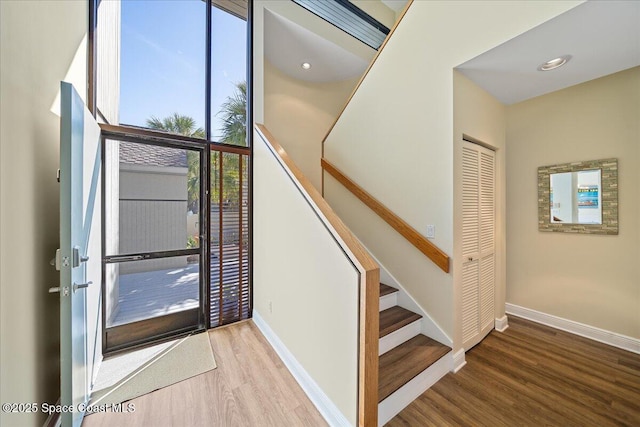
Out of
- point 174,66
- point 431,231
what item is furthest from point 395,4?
point 431,231

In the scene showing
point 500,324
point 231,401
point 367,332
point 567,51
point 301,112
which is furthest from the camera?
point 301,112

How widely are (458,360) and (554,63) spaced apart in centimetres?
268

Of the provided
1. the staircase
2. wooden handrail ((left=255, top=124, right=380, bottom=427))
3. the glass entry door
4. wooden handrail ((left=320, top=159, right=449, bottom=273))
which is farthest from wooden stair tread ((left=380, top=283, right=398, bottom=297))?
the glass entry door

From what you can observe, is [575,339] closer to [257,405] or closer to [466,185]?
[466,185]

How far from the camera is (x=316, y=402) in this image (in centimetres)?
165

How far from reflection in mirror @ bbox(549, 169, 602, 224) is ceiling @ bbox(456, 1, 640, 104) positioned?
3.29 ft

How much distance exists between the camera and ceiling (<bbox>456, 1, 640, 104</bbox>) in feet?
4.85

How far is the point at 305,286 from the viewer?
177 centimetres

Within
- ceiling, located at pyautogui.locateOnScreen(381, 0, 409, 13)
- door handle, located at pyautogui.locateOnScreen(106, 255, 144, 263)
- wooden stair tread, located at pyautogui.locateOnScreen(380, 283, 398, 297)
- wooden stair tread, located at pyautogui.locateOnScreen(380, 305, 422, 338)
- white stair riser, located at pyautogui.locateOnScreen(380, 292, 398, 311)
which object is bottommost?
wooden stair tread, located at pyautogui.locateOnScreen(380, 305, 422, 338)

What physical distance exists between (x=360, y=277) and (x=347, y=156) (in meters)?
2.17

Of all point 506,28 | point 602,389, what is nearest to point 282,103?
point 506,28

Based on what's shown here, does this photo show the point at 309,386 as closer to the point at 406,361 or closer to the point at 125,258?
the point at 406,361

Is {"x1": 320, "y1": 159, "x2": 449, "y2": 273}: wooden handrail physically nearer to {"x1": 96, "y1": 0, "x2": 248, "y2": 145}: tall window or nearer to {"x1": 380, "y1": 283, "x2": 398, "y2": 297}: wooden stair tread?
{"x1": 380, "y1": 283, "x2": 398, "y2": 297}: wooden stair tread

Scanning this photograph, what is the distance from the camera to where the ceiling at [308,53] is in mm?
2984
